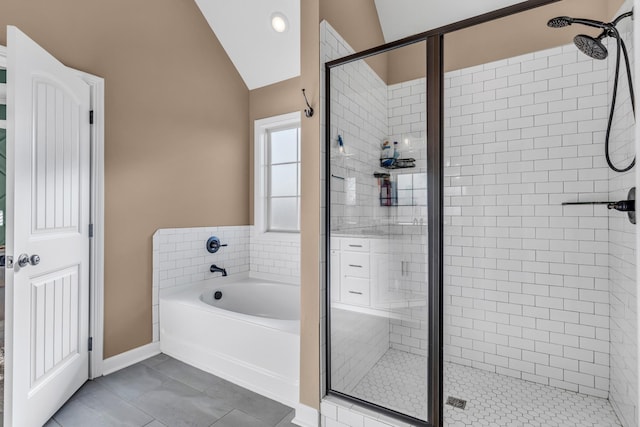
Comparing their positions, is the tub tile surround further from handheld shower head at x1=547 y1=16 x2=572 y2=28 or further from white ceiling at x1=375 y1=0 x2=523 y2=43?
handheld shower head at x1=547 y1=16 x2=572 y2=28

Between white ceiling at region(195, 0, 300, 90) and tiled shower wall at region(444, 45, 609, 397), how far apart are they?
1537 mm

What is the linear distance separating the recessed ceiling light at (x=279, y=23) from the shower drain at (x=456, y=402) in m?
3.22

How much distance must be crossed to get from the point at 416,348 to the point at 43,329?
2.10 meters

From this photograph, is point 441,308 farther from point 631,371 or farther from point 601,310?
point 601,310

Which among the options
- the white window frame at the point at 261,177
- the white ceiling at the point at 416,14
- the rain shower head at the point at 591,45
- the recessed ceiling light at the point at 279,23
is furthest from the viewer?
the white window frame at the point at 261,177

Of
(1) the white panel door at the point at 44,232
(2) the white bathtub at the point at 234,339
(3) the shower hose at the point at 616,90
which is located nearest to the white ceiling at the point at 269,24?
(3) the shower hose at the point at 616,90

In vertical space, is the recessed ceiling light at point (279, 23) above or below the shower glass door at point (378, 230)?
above

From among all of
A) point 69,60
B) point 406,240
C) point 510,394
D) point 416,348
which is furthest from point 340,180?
point 69,60

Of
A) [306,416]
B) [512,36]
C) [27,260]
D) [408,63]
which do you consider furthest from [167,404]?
[512,36]

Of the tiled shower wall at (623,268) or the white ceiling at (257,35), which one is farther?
the white ceiling at (257,35)

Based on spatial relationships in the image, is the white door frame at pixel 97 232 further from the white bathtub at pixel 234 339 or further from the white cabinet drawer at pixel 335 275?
the white cabinet drawer at pixel 335 275

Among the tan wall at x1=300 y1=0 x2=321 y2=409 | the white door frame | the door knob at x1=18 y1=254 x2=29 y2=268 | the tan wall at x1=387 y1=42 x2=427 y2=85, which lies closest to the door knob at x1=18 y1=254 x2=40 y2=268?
the door knob at x1=18 y1=254 x2=29 y2=268

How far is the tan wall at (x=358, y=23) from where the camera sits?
194 centimetres

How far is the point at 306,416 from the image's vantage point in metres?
1.84
